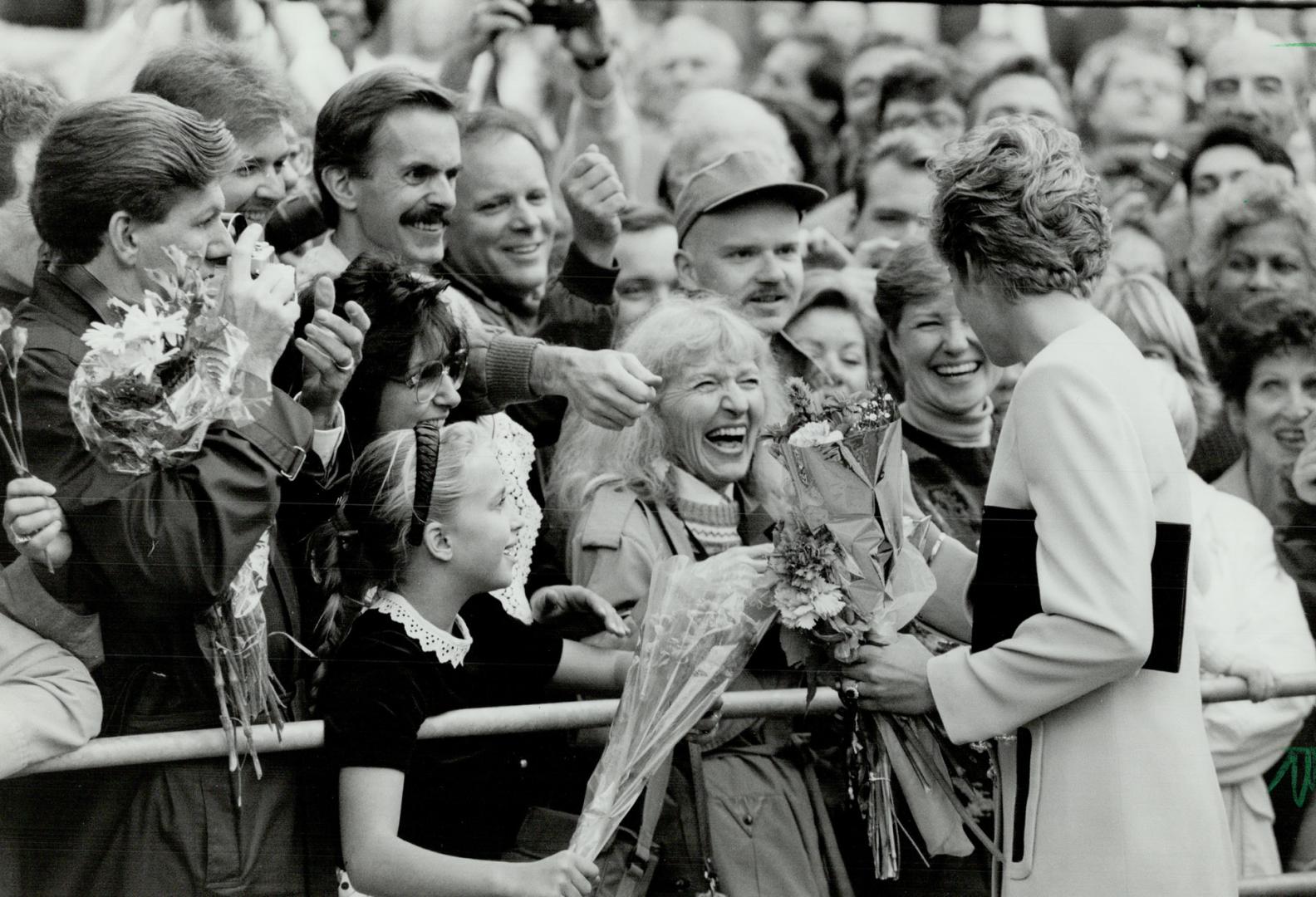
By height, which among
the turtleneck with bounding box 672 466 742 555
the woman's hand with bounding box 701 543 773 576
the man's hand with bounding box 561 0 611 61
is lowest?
the woman's hand with bounding box 701 543 773 576

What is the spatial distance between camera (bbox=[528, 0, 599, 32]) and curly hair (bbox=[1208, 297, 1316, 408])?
177 centimetres

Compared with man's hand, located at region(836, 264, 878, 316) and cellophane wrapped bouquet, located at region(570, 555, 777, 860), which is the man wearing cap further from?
cellophane wrapped bouquet, located at region(570, 555, 777, 860)

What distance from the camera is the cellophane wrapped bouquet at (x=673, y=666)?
2500 mm

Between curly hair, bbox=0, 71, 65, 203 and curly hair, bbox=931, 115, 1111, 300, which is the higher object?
curly hair, bbox=0, 71, 65, 203

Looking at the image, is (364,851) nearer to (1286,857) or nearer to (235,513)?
(235,513)

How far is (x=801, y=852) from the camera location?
111 inches

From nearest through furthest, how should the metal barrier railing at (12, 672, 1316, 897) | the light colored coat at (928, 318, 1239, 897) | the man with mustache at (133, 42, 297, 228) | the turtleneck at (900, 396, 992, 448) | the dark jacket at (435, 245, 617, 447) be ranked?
1. the light colored coat at (928, 318, 1239, 897)
2. the metal barrier railing at (12, 672, 1316, 897)
3. the man with mustache at (133, 42, 297, 228)
4. the dark jacket at (435, 245, 617, 447)
5. the turtleneck at (900, 396, 992, 448)

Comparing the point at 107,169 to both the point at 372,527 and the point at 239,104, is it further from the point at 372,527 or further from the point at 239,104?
the point at 372,527

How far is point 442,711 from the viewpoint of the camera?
2.53 metres

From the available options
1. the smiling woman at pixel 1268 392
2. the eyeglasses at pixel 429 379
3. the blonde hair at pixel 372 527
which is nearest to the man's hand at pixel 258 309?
the blonde hair at pixel 372 527

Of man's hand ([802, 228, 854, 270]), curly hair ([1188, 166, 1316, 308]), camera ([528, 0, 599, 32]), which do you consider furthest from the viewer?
curly hair ([1188, 166, 1316, 308])

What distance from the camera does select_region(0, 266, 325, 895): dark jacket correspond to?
2.28 metres

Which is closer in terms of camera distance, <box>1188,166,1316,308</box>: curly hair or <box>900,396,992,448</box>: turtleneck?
<box>900,396,992,448</box>: turtleneck

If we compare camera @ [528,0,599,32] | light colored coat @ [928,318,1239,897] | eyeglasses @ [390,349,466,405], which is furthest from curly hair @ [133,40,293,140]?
light colored coat @ [928,318,1239,897]
